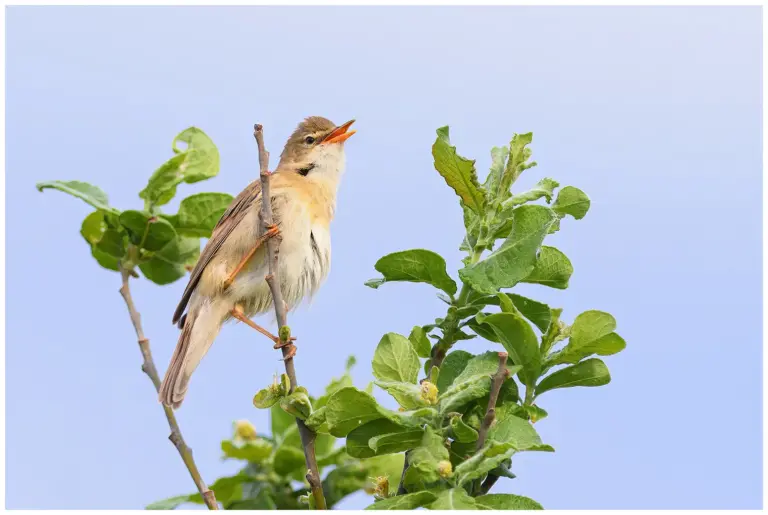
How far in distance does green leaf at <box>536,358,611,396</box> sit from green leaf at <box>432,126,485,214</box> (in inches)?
25.8

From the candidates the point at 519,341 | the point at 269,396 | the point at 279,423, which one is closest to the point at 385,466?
the point at 279,423

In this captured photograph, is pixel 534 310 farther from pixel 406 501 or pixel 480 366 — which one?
pixel 406 501

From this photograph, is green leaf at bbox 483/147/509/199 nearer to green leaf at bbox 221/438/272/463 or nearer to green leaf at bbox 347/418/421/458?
green leaf at bbox 347/418/421/458

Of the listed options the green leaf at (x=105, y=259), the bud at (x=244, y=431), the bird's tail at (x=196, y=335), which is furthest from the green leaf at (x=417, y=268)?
the bird's tail at (x=196, y=335)

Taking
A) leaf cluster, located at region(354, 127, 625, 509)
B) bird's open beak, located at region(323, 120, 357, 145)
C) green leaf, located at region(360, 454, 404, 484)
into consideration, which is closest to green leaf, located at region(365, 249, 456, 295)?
leaf cluster, located at region(354, 127, 625, 509)

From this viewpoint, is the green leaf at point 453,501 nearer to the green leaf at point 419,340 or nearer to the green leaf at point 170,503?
the green leaf at point 419,340

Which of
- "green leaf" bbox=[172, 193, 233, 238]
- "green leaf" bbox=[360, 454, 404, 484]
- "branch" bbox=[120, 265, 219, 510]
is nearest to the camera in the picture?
"branch" bbox=[120, 265, 219, 510]

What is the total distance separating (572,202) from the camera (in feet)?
9.76

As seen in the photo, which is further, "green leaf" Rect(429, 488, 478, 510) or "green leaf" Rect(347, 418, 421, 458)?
"green leaf" Rect(347, 418, 421, 458)

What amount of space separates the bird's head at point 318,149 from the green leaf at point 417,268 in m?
3.33

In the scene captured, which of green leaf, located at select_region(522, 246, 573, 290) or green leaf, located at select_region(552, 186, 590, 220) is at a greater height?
green leaf, located at select_region(552, 186, 590, 220)

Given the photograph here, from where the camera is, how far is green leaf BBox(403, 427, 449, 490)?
243 cm

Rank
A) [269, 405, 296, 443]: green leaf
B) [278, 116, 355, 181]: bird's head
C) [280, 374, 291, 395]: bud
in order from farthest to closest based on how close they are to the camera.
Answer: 1. [278, 116, 355, 181]: bird's head
2. [269, 405, 296, 443]: green leaf
3. [280, 374, 291, 395]: bud

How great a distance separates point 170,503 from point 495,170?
221 centimetres
